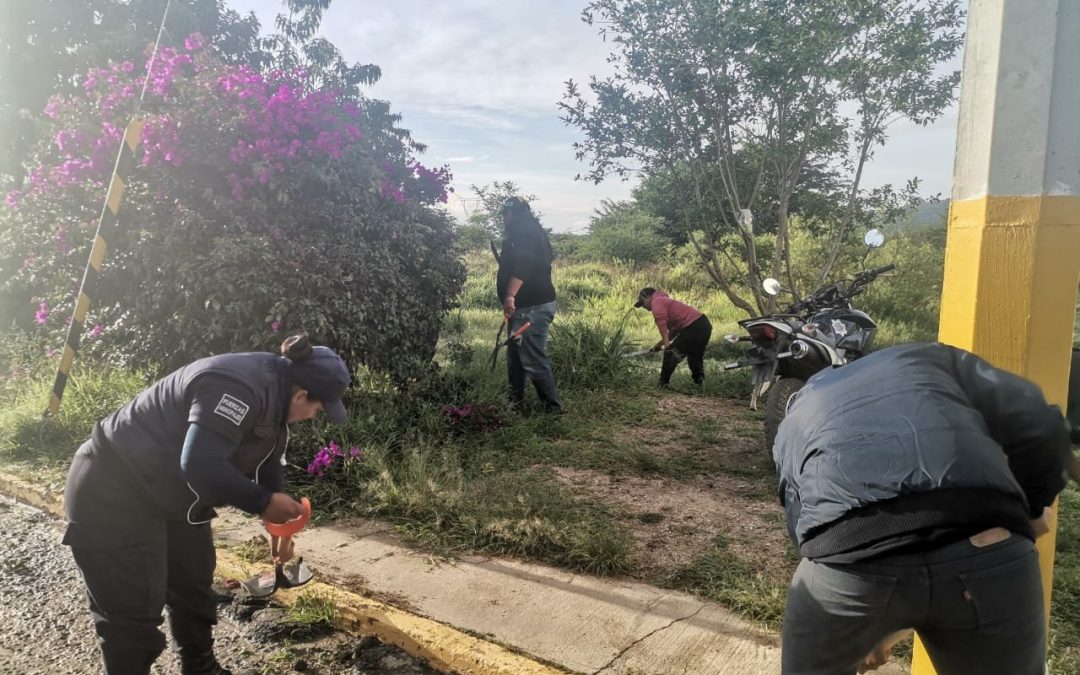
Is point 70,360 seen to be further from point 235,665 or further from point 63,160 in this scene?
point 235,665

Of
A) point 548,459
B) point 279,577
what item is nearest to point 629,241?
point 548,459

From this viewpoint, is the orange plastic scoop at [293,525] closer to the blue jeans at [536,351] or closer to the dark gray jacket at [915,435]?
the dark gray jacket at [915,435]

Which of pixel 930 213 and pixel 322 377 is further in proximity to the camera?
pixel 930 213

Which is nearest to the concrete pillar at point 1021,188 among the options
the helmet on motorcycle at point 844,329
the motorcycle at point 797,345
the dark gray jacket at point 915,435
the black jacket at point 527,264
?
the dark gray jacket at point 915,435

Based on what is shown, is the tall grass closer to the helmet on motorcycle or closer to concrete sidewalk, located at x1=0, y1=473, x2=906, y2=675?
concrete sidewalk, located at x1=0, y1=473, x2=906, y2=675

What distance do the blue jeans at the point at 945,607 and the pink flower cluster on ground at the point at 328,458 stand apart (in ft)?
11.7

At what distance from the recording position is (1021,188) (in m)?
2.10

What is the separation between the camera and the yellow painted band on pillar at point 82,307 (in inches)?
203

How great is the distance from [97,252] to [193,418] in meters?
3.56

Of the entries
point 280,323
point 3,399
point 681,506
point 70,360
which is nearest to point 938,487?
point 681,506

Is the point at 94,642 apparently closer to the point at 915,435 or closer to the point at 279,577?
the point at 279,577

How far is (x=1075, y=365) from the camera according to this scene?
2.40m

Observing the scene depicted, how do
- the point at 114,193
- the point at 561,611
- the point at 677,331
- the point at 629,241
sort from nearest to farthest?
the point at 561,611 < the point at 114,193 < the point at 677,331 < the point at 629,241

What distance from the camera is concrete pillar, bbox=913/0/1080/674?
205 cm
